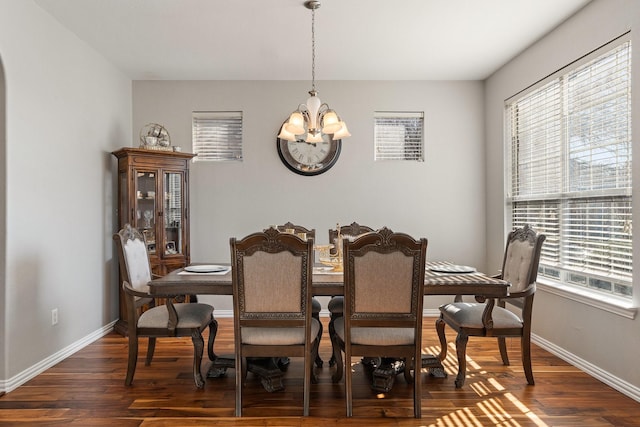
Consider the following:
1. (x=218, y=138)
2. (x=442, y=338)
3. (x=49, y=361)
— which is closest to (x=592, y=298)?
(x=442, y=338)

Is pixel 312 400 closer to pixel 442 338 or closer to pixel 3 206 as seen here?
pixel 442 338

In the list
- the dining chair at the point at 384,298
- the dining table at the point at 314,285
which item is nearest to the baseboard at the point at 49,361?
the dining table at the point at 314,285

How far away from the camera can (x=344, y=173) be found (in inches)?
180

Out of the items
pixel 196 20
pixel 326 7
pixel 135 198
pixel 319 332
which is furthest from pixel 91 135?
pixel 319 332

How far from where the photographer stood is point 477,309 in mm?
2809

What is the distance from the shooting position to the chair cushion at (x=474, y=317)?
8.55 ft

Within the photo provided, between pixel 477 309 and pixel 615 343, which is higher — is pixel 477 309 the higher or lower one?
the higher one

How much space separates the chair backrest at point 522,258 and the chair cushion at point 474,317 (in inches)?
6.9

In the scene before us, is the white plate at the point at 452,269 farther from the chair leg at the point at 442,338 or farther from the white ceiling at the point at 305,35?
the white ceiling at the point at 305,35

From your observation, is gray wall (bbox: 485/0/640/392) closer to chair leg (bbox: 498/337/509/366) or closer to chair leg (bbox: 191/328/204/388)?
chair leg (bbox: 498/337/509/366)

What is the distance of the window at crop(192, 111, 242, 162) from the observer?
182 inches

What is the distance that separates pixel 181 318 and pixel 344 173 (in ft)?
8.33

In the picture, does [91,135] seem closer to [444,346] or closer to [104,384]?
[104,384]

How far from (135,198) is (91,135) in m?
0.69
